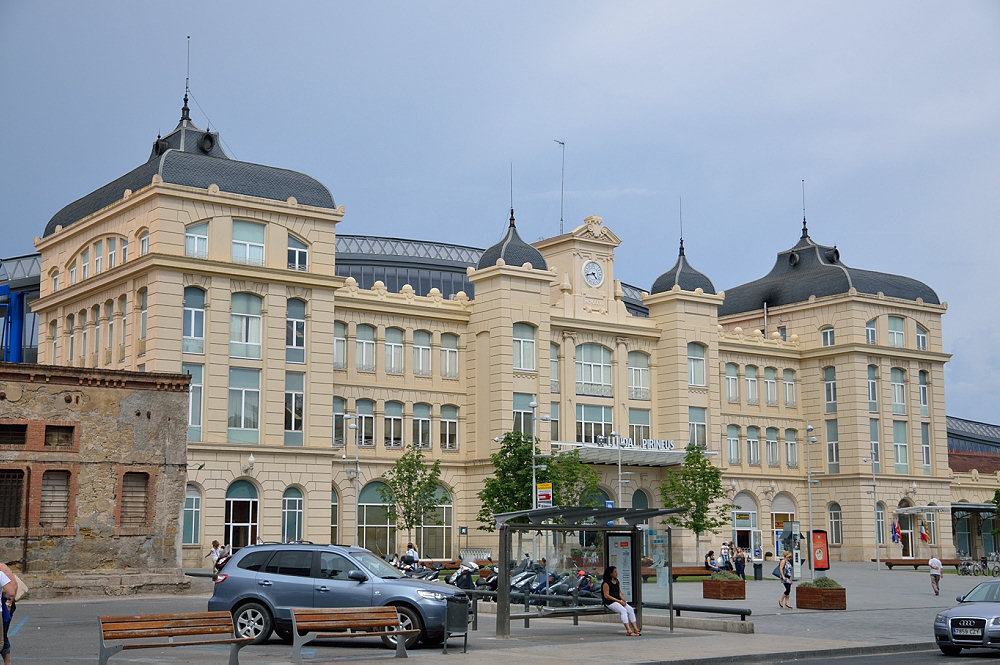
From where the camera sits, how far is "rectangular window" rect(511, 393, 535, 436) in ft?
226

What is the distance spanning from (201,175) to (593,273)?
85.8 ft

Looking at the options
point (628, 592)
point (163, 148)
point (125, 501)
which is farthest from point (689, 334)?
point (628, 592)

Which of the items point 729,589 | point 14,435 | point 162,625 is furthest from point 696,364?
point 162,625

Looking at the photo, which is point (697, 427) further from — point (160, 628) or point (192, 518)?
point (160, 628)

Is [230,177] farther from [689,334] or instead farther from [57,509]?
[689,334]

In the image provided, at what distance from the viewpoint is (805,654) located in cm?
2389

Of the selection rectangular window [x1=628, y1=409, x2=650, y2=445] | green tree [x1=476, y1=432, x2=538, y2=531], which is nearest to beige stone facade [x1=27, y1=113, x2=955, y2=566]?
rectangular window [x1=628, y1=409, x2=650, y2=445]

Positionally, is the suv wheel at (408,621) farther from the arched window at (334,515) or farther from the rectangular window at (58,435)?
the arched window at (334,515)

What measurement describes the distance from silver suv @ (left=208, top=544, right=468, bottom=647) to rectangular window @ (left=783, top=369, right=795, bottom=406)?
2602 inches

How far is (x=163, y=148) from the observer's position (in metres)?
64.5

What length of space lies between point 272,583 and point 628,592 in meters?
8.42

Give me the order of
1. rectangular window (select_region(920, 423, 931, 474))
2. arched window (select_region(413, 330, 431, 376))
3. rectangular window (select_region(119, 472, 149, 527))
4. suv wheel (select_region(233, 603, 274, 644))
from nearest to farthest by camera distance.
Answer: suv wheel (select_region(233, 603, 274, 644)), rectangular window (select_region(119, 472, 149, 527)), arched window (select_region(413, 330, 431, 376)), rectangular window (select_region(920, 423, 931, 474))

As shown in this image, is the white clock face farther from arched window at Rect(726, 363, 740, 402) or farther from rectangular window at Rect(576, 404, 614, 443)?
arched window at Rect(726, 363, 740, 402)

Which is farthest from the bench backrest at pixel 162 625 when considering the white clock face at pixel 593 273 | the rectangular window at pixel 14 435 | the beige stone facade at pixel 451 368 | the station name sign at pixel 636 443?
the white clock face at pixel 593 273
